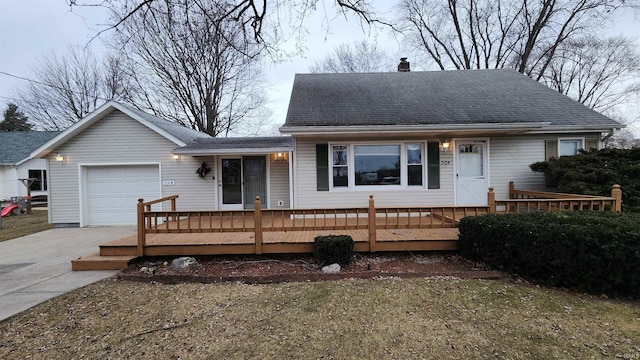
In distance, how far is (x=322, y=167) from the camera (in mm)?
7883

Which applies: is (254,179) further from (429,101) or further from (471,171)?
(471,171)

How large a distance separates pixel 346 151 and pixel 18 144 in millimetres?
23524

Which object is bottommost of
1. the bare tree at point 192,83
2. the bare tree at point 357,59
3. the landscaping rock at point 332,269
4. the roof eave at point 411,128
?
the landscaping rock at point 332,269

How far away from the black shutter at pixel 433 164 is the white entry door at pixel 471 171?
0.64 m

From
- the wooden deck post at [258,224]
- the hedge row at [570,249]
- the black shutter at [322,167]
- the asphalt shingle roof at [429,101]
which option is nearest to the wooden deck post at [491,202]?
the hedge row at [570,249]

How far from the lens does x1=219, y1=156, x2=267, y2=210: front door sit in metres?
9.77

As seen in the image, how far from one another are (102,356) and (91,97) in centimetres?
2533

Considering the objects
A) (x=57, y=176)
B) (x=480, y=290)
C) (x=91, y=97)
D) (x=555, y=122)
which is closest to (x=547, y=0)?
(x=555, y=122)

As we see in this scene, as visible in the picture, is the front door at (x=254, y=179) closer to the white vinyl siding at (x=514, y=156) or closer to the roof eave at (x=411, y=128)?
the roof eave at (x=411, y=128)

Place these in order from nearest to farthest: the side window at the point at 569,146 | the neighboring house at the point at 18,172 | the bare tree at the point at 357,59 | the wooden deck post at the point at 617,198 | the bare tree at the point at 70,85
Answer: the wooden deck post at the point at 617,198 < the side window at the point at 569,146 < the neighboring house at the point at 18,172 < the bare tree at the point at 70,85 < the bare tree at the point at 357,59

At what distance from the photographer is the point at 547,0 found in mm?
17219

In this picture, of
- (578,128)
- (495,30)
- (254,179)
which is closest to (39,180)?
(254,179)

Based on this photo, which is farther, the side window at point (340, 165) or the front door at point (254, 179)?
the front door at point (254, 179)

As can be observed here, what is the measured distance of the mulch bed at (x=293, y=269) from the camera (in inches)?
181
